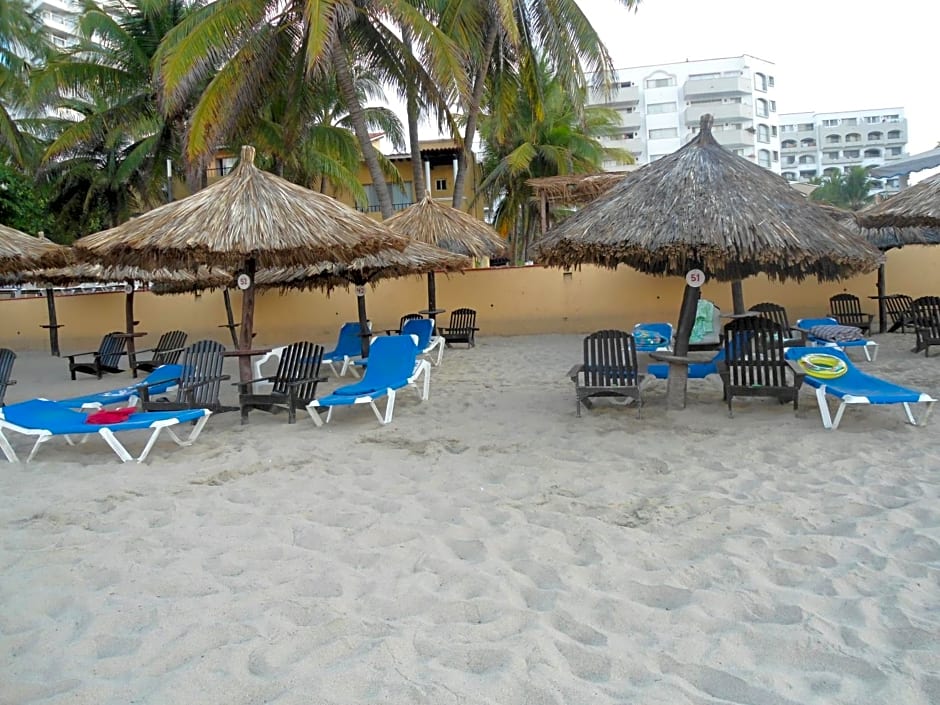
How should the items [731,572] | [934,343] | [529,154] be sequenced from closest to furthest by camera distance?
[731,572] → [934,343] → [529,154]

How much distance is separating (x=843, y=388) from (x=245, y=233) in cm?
549

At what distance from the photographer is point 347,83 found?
13.0 meters

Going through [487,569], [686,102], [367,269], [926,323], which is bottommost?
[487,569]

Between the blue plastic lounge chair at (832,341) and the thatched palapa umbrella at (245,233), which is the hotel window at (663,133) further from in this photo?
the thatched palapa umbrella at (245,233)

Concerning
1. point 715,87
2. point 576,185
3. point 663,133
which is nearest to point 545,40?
point 576,185

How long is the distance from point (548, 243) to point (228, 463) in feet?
11.7

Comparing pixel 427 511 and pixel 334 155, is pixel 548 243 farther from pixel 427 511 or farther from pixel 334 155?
pixel 334 155

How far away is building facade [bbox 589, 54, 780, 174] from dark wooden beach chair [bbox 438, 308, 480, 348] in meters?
48.3

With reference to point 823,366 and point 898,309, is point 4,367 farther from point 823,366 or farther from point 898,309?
point 898,309

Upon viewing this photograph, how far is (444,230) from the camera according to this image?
1244 cm

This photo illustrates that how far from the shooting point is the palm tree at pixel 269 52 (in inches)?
463

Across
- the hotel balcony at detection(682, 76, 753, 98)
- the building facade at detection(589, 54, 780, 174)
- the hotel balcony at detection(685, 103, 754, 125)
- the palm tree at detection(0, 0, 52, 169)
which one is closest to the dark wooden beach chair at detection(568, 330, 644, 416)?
the palm tree at detection(0, 0, 52, 169)

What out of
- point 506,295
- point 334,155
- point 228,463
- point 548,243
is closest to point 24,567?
point 228,463

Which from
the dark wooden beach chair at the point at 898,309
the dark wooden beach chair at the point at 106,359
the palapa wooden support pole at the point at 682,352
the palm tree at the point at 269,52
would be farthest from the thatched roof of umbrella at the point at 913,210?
the dark wooden beach chair at the point at 106,359
